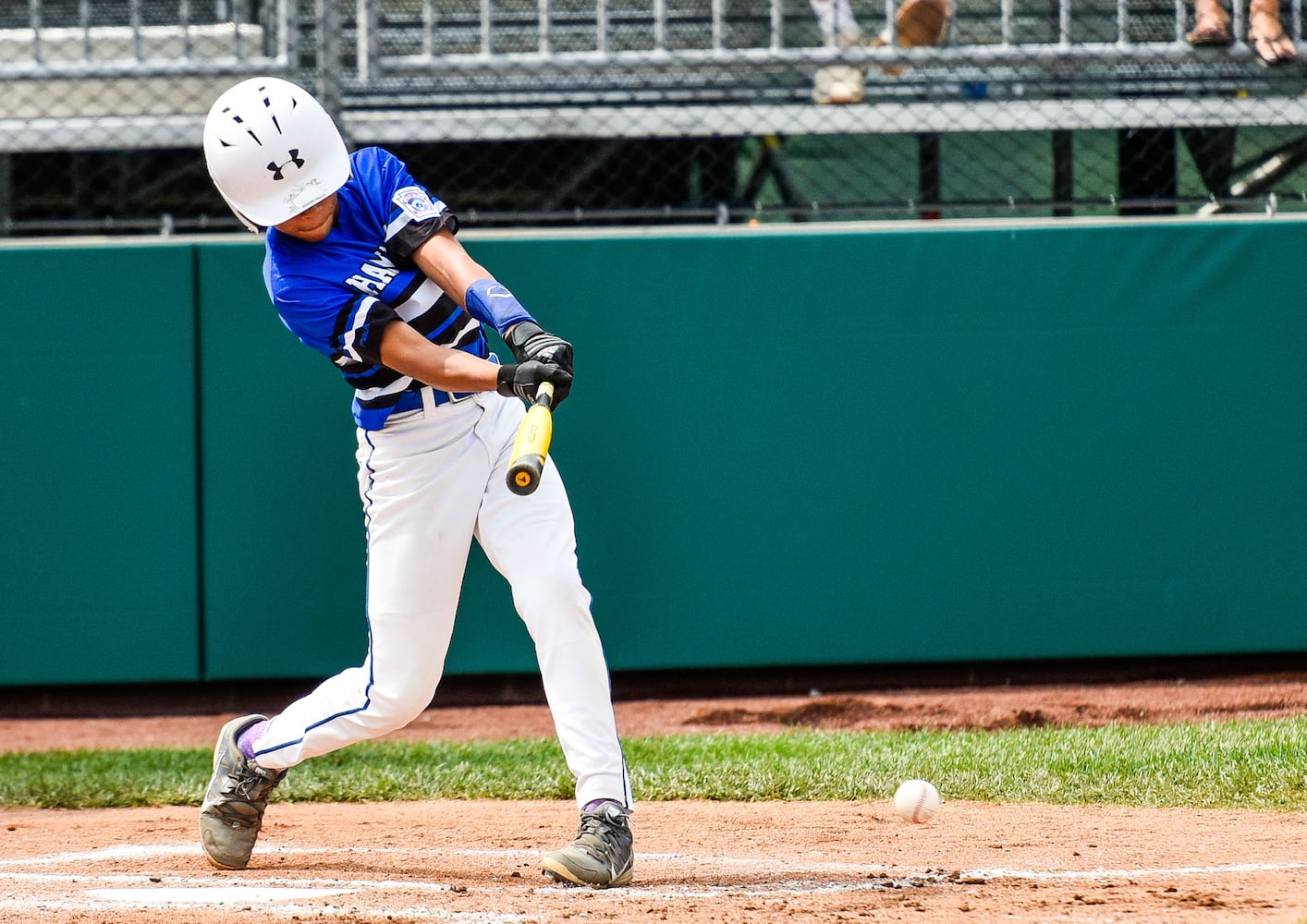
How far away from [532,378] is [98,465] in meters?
3.77

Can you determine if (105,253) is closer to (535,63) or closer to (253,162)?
(535,63)

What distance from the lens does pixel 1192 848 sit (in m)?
3.63

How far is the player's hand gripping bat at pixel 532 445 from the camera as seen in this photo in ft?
9.73

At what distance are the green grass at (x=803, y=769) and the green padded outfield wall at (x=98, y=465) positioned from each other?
2.09 ft

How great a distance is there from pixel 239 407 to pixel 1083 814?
12.4ft

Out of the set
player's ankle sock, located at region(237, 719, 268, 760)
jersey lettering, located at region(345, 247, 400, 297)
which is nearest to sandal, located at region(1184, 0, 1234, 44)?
jersey lettering, located at region(345, 247, 400, 297)

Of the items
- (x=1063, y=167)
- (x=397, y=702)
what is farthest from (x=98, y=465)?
(x=1063, y=167)

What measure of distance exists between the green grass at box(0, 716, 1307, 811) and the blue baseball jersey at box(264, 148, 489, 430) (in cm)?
183

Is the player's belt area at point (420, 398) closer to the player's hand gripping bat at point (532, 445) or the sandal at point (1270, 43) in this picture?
the player's hand gripping bat at point (532, 445)

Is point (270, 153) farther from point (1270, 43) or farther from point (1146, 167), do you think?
point (1270, 43)

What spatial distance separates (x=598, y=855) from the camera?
10.8ft

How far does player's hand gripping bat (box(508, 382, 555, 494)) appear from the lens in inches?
117

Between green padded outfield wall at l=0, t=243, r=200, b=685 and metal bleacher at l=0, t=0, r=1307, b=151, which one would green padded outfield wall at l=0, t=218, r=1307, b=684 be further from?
metal bleacher at l=0, t=0, r=1307, b=151

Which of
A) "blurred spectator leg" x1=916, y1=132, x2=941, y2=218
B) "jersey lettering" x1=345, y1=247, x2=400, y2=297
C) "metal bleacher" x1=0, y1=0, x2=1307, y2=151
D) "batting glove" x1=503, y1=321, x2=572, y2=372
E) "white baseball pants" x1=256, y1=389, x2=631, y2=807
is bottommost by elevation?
"white baseball pants" x1=256, y1=389, x2=631, y2=807
